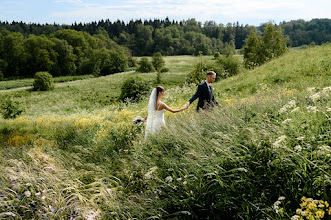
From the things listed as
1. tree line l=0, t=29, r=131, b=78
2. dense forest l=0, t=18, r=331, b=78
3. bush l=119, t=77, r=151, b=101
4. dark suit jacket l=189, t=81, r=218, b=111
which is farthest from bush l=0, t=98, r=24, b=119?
tree line l=0, t=29, r=131, b=78

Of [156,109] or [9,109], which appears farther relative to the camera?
[9,109]

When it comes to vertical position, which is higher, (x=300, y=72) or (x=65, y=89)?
(x=300, y=72)

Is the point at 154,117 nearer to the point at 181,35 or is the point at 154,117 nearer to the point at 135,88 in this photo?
the point at 135,88

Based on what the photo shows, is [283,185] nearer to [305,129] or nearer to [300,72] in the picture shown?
[305,129]

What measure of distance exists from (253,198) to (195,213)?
0.83m

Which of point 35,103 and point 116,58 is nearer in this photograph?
point 35,103

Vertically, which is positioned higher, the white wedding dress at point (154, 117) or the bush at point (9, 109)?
the white wedding dress at point (154, 117)

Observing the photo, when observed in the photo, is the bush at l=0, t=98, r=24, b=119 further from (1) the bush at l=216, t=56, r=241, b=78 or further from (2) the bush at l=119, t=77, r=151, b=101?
(1) the bush at l=216, t=56, r=241, b=78

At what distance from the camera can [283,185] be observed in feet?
9.73

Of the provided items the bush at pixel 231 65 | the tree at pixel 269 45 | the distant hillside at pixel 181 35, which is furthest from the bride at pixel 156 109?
the distant hillside at pixel 181 35

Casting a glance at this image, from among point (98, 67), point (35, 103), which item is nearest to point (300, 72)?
point (35, 103)

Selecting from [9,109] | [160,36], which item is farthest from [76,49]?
[9,109]

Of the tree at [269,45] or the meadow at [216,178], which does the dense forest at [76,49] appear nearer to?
the tree at [269,45]

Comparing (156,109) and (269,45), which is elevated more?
(269,45)
